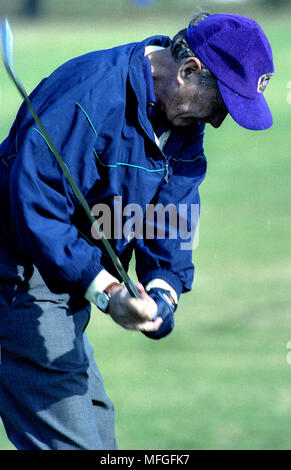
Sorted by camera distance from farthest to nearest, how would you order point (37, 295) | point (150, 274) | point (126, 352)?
point (126, 352)
point (150, 274)
point (37, 295)

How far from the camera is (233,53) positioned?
2.97 meters

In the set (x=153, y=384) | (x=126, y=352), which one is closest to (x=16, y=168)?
(x=153, y=384)

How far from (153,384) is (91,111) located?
8.69 feet

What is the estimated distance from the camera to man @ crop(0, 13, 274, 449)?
9.09 feet

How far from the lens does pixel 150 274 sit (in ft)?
10.8

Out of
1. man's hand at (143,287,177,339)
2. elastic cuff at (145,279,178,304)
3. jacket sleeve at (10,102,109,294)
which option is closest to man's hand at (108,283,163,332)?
jacket sleeve at (10,102,109,294)

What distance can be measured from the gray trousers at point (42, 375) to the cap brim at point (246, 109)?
87 cm

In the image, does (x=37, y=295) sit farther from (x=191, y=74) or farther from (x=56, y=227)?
(x=191, y=74)

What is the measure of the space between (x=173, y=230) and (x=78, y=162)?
637mm

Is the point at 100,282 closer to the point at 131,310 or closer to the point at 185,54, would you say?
the point at 131,310

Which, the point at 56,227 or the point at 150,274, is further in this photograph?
the point at 150,274

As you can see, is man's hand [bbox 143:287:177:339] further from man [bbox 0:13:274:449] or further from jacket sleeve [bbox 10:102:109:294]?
jacket sleeve [bbox 10:102:109:294]

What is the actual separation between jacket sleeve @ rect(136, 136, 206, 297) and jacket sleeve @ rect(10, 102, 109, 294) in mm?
493

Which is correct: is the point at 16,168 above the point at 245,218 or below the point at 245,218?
above
